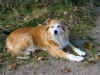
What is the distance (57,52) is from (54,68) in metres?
0.54

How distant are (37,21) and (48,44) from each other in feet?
7.21

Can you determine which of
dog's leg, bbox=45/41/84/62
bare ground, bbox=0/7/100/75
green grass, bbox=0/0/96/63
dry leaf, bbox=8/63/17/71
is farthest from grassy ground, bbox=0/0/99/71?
bare ground, bbox=0/7/100/75

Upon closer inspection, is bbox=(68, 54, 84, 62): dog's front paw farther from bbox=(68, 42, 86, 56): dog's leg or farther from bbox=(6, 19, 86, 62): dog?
bbox=(68, 42, 86, 56): dog's leg

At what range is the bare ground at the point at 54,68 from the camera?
480 cm

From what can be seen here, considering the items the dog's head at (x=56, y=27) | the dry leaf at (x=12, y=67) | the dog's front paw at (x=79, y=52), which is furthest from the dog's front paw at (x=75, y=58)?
the dry leaf at (x=12, y=67)

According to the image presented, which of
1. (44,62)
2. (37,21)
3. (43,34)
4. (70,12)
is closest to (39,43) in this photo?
(43,34)

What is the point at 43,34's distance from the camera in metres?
5.64

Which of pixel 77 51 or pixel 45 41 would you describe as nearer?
pixel 77 51

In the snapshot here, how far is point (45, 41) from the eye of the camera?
5637 millimetres

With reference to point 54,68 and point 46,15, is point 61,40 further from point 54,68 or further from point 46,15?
point 46,15

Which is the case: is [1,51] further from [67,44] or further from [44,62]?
[67,44]

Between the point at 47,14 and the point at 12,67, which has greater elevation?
the point at 47,14

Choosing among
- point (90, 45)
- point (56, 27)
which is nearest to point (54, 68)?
point (56, 27)

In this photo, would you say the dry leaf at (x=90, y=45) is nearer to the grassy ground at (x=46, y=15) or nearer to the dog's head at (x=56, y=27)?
the grassy ground at (x=46, y=15)
